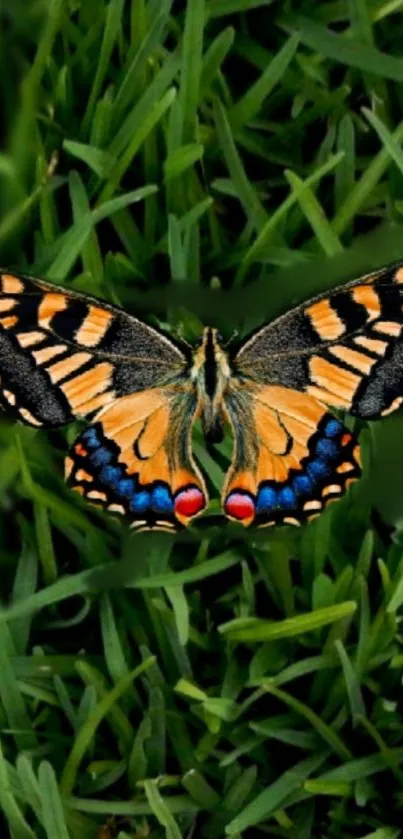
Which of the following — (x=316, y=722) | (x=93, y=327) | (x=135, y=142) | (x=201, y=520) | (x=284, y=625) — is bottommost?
(x=316, y=722)

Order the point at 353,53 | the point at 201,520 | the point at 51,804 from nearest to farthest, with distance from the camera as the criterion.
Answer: the point at 51,804 < the point at 201,520 < the point at 353,53

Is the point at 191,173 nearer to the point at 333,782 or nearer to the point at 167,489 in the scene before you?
the point at 167,489

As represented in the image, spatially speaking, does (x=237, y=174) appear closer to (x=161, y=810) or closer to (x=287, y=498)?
(x=287, y=498)

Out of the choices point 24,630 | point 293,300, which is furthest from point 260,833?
point 293,300

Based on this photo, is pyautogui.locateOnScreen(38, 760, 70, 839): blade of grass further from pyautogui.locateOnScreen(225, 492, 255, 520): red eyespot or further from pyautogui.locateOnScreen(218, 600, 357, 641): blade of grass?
pyautogui.locateOnScreen(225, 492, 255, 520): red eyespot

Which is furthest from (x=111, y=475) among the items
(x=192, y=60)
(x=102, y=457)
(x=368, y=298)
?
(x=192, y=60)

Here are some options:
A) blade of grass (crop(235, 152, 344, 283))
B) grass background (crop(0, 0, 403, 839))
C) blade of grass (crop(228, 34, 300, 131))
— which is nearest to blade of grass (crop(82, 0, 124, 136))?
grass background (crop(0, 0, 403, 839))
